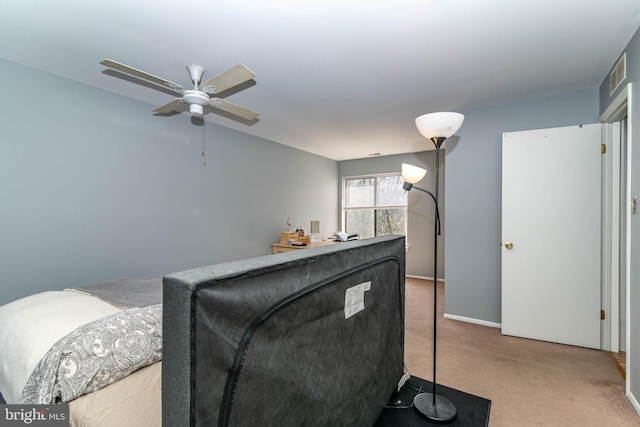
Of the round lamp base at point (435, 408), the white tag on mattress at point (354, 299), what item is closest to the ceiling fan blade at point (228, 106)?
the white tag on mattress at point (354, 299)

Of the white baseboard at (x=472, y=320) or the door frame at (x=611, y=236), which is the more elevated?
the door frame at (x=611, y=236)

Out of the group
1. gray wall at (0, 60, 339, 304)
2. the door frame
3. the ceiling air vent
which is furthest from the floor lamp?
gray wall at (0, 60, 339, 304)

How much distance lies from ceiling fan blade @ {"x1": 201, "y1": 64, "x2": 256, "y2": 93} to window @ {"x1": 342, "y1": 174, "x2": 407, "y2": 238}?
14.5 feet

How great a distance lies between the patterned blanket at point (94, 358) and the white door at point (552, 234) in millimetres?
3273

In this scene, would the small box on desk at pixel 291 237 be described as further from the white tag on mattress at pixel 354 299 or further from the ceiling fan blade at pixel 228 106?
the white tag on mattress at pixel 354 299

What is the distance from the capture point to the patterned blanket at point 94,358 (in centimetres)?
97

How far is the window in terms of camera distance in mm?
5867

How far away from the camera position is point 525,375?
7.48 feet

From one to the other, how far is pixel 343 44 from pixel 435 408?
233 cm

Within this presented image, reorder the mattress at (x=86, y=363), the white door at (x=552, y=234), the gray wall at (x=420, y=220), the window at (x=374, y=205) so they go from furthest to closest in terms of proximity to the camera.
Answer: the window at (x=374, y=205)
the gray wall at (x=420, y=220)
the white door at (x=552, y=234)
the mattress at (x=86, y=363)

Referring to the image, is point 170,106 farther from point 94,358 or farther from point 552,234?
point 552,234

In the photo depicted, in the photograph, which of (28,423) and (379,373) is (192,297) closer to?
(28,423)

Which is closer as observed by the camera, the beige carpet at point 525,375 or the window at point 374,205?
the beige carpet at point 525,375

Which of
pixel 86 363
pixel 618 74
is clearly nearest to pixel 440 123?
pixel 618 74
